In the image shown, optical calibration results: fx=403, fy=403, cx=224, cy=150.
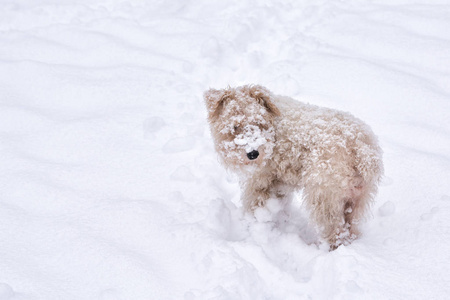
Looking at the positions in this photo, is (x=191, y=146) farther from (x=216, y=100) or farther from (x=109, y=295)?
(x=109, y=295)

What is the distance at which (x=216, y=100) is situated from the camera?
3.12 meters

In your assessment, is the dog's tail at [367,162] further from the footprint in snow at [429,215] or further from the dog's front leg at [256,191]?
the dog's front leg at [256,191]

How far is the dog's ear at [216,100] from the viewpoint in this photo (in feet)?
10.2

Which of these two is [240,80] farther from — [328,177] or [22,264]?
[22,264]

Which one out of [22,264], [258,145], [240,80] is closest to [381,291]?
[258,145]

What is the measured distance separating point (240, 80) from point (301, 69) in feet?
2.71

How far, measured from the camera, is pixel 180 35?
6.28 m

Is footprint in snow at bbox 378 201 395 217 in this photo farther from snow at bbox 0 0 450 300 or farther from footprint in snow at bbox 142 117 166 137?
footprint in snow at bbox 142 117 166 137

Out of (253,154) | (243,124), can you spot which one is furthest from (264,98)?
(253,154)

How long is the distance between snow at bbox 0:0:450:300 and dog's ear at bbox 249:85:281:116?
34.0 inches

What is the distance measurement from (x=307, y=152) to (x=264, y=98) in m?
0.53

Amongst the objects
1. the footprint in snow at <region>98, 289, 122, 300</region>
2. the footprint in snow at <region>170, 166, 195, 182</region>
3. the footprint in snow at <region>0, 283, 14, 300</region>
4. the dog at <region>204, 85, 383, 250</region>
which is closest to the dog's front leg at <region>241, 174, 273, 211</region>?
the dog at <region>204, 85, 383, 250</region>

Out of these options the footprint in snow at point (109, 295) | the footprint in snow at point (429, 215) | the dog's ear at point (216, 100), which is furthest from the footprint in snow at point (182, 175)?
the footprint in snow at point (429, 215)

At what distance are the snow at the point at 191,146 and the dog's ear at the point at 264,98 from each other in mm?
863
